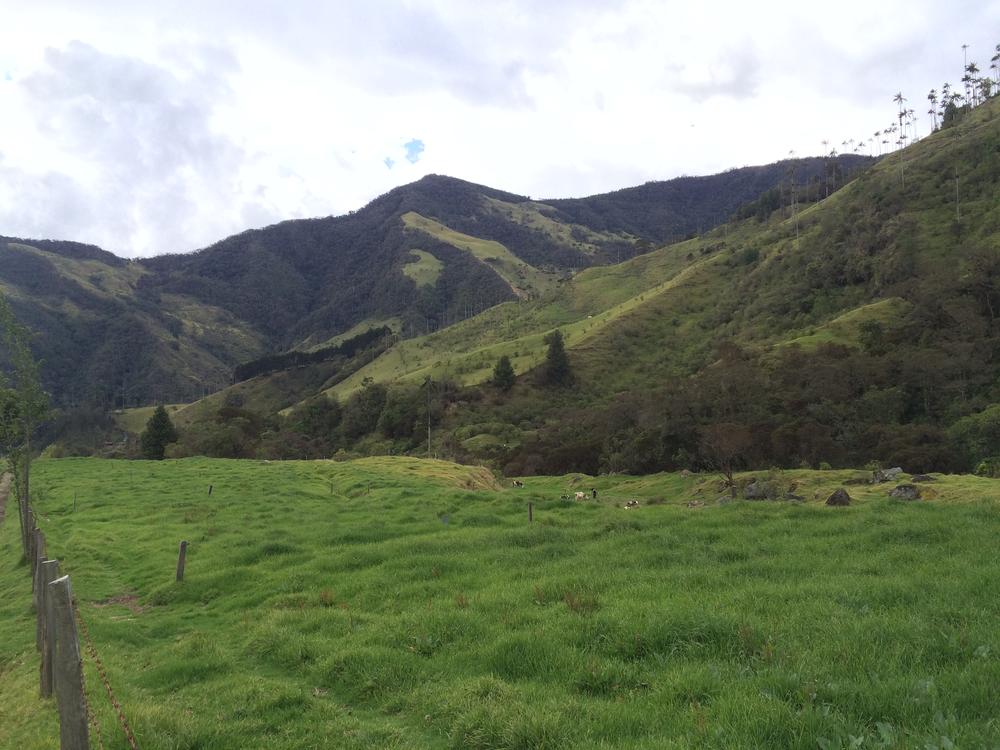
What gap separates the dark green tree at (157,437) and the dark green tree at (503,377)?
166ft

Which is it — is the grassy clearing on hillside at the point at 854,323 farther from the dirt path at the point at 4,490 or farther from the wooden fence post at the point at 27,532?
the dirt path at the point at 4,490

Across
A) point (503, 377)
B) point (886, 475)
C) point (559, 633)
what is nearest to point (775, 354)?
point (886, 475)

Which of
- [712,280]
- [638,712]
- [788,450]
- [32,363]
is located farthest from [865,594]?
[712,280]

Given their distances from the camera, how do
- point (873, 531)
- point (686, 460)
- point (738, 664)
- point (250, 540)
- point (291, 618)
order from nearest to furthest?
point (738, 664), point (291, 618), point (873, 531), point (250, 540), point (686, 460)

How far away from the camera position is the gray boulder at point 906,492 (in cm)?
2247

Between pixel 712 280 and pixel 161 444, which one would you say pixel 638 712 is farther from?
pixel 712 280

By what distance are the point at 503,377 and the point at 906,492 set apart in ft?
273

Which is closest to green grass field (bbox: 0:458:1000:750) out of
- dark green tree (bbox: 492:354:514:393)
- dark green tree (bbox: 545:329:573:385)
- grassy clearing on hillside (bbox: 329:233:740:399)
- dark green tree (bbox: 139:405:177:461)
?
dark green tree (bbox: 139:405:177:461)

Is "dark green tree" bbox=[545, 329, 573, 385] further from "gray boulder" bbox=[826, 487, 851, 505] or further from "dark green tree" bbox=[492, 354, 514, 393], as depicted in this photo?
"gray boulder" bbox=[826, 487, 851, 505]

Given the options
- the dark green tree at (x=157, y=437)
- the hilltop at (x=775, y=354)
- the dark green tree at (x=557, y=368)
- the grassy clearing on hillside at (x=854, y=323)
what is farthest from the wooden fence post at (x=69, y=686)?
the dark green tree at (x=557, y=368)

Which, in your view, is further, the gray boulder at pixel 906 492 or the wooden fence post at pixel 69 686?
the gray boulder at pixel 906 492

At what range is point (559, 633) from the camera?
30.8ft

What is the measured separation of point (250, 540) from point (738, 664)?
61.0 feet

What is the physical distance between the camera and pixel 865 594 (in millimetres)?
10008
